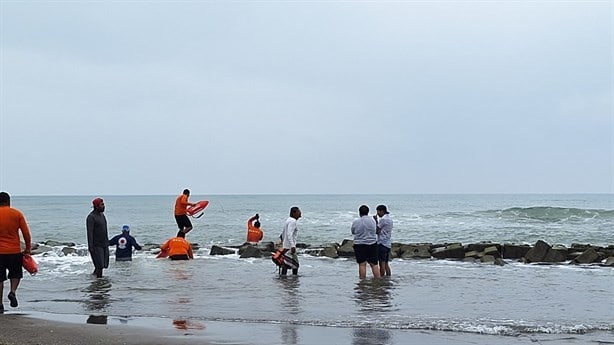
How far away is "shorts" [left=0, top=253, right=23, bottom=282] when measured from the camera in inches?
384

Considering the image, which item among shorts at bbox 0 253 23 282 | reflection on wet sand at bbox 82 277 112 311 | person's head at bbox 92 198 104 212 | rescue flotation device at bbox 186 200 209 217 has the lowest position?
reflection on wet sand at bbox 82 277 112 311

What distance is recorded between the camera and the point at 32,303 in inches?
449

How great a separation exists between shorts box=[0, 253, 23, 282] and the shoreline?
63cm

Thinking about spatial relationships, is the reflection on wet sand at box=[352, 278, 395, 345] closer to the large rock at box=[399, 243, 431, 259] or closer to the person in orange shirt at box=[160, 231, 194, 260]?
the person in orange shirt at box=[160, 231, 194, 260]

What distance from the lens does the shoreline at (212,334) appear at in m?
7.84

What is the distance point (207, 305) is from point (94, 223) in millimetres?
4400

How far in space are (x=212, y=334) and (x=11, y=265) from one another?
140 inches

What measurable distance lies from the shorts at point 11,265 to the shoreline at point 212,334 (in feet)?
2.07

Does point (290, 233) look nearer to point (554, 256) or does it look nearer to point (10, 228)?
point (10, 228)

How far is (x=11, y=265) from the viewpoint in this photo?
984 centimetres

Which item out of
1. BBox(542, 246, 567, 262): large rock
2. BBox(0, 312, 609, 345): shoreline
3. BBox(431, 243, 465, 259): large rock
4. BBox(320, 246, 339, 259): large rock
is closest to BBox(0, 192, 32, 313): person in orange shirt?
BBox(0, 312, 609, 345): shoreline

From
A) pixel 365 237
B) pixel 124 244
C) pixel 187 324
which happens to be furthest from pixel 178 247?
pixel 187 324

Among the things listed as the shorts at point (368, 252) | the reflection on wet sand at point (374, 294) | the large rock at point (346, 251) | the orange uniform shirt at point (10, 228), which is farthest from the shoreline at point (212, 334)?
the large rock at point (346, 251)

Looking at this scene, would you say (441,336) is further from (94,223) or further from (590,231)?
(590,231)
